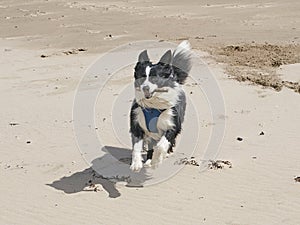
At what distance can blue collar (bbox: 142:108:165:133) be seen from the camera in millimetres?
6672

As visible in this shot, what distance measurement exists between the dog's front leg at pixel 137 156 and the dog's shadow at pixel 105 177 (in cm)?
36

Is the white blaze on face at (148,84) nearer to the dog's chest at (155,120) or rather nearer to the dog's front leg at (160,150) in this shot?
the dog's chest at (155,120)

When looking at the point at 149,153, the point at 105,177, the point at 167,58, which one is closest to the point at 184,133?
the point at 149,153

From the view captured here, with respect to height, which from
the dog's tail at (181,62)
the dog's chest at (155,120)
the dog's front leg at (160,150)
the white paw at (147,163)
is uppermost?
the dog's tail at (181,62)

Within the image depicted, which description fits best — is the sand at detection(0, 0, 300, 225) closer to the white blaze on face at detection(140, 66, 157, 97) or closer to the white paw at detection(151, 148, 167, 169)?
the white paw at detection(151, 148, 167, 169)

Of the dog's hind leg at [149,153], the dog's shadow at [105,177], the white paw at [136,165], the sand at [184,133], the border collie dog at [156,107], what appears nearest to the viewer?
the sand at [184,133]

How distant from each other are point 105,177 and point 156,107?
3.95ft

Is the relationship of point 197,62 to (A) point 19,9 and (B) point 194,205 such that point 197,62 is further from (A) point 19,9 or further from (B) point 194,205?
(A) point 19,9

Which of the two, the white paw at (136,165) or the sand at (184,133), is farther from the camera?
the white paw at (136,165)

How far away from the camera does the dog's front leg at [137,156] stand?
6621 mm

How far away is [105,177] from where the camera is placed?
23.5 feet

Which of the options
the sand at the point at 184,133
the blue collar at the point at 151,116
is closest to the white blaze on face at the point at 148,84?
the blue collar at the point at 151,116

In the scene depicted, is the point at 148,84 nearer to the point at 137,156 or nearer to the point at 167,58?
the point at 167,58

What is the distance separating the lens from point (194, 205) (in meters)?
6.31
